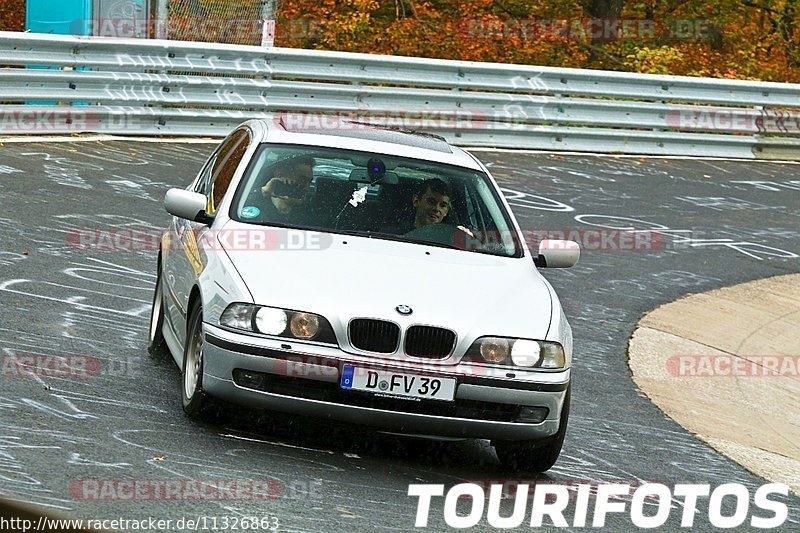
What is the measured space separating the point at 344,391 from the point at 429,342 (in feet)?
1.46

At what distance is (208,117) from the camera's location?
1889 cm

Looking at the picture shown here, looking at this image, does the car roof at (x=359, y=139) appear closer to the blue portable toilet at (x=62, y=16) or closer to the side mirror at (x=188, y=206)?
the side mirror at (x=188, y=206)

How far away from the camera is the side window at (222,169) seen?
7.84 m

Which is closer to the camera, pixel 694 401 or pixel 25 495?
pixel 25 495

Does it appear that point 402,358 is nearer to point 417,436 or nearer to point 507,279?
point 417,436

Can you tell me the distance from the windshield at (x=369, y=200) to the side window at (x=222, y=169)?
211 millimetres

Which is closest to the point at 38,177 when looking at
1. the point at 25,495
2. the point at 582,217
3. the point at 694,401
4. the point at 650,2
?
the point at 582,217

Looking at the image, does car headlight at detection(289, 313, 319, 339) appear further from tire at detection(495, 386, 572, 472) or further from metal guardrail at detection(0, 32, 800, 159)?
metal guardrail at detection(0, 32, 800, 159)

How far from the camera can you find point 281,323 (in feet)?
20.9

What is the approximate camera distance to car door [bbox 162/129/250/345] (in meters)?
7.32

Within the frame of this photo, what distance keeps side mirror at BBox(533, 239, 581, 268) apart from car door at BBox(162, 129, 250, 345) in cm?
175

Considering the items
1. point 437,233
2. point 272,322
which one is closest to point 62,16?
point 437,233

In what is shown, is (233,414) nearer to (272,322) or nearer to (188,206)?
(272,322)

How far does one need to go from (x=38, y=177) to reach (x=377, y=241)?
8257 millimetres
